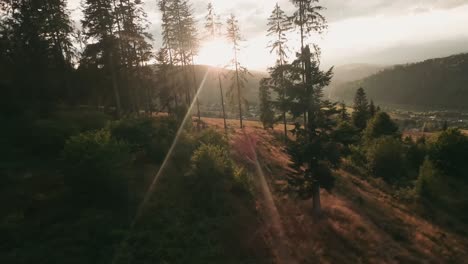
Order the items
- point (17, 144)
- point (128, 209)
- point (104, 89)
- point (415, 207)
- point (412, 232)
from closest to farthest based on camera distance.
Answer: point (128, 209) < point (17, 144) < point (412, 232) < point (415, 207) < point (104, 89)

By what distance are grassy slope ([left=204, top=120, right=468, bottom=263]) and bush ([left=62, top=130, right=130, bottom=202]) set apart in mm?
8401

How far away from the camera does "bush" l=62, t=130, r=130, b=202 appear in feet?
41.1

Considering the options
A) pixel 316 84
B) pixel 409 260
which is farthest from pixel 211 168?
pixel 409 260

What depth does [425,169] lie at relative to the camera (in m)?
29.8

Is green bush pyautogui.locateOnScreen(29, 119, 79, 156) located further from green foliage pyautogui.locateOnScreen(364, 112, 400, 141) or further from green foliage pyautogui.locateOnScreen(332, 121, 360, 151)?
green foliage pyautogui.locateOnScreen(364, 112, 400, 141)

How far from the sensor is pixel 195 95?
35.9m

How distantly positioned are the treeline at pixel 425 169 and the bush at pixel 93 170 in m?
19.1

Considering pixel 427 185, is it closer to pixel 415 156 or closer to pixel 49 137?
pixel 415 156

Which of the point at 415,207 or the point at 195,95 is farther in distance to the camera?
the point at 195,95

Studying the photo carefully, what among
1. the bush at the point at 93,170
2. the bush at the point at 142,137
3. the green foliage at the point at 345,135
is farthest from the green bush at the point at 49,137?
the green foliage at the point at 345,135

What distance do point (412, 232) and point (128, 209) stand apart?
19.5 metres

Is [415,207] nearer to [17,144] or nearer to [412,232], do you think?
[412,232]

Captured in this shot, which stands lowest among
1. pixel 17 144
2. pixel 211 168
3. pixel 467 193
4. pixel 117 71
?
pixel 467 193

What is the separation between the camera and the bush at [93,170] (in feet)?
41.1
